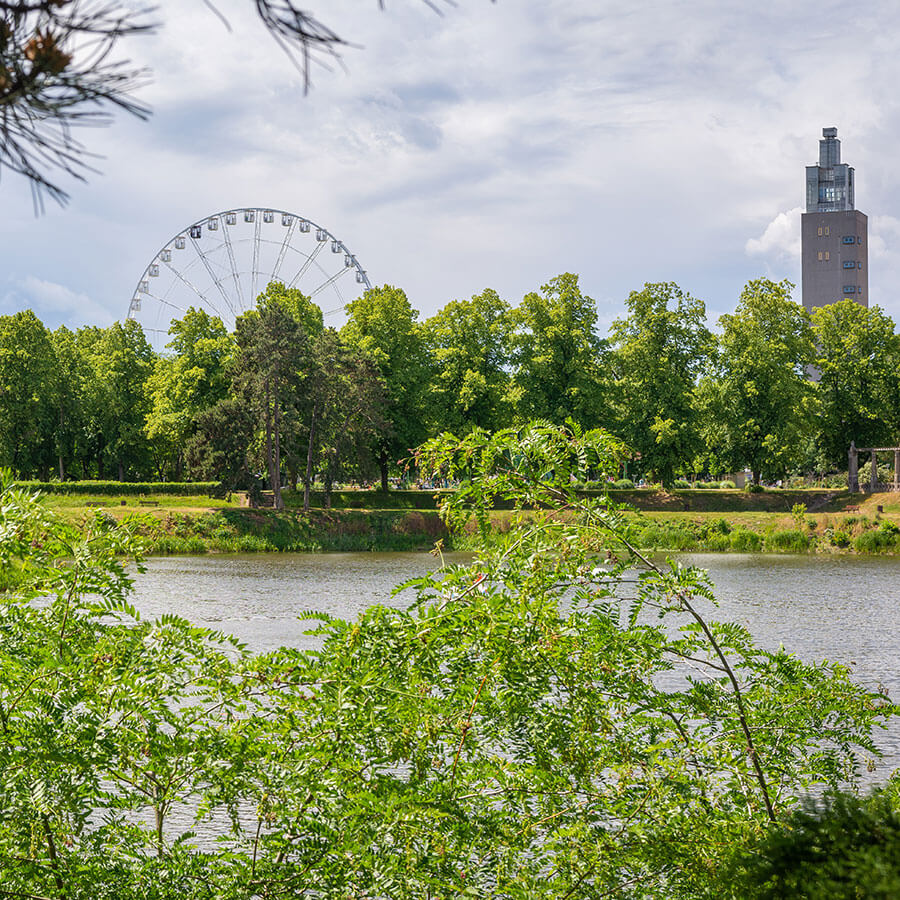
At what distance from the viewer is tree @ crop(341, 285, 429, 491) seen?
55.7 metres

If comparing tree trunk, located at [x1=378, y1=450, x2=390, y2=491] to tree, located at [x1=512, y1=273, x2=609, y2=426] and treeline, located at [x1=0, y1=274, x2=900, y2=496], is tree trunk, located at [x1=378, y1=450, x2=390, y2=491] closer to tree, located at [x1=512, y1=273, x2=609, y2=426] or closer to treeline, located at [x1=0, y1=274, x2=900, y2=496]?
treeline, located at [x1=0, y1=274, x2=900, y2=496]

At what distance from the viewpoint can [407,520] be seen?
47.3 m

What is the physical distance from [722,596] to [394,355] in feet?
117

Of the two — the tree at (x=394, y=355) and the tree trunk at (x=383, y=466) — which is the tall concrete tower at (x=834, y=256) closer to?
the tree at (x=394, y=355)

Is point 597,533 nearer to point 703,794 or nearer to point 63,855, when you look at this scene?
point 703,794

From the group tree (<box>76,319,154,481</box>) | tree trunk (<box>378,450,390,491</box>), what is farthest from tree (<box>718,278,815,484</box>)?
tree (<box>76,319,154,481</box>)

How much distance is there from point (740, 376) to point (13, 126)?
54.5 metres

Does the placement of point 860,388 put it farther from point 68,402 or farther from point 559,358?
point 68,402

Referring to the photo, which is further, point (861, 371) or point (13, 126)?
point (861, 371)

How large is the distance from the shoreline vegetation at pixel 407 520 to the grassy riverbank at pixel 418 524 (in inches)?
1.8

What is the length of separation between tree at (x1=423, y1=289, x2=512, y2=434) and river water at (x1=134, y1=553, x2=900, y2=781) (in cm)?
1528

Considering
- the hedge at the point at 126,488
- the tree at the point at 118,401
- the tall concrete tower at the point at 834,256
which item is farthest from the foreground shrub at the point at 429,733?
the tall concrete tower at the point at 834,256

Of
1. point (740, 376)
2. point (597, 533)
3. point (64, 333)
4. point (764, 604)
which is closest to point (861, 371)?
point (740, 376)

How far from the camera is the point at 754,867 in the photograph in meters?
2.99
